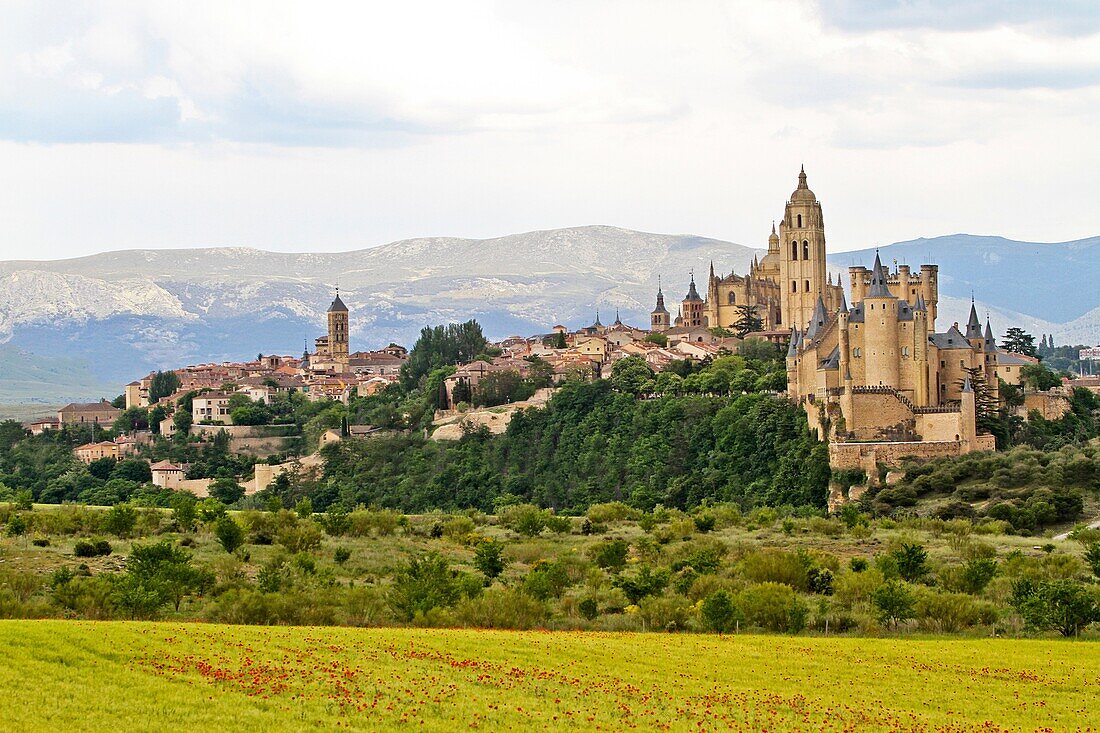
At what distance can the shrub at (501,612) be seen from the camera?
28.7m

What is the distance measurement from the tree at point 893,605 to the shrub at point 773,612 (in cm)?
134

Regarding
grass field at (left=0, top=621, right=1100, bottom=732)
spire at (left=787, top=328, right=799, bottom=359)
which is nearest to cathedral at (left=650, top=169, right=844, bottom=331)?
spire at (left=787, top=328, right=799, bottom=359)

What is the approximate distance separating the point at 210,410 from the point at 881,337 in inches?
1739

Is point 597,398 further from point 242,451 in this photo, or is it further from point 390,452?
point 242,451

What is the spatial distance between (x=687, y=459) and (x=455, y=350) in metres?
31.4

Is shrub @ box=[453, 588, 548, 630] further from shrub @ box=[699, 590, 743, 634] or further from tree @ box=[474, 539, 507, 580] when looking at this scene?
tree @ box=[474, 539, 507, 580]

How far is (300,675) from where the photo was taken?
21094mm

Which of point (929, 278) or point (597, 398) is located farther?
point (597, 398)

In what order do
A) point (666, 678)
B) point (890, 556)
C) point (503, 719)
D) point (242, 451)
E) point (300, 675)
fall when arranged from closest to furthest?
1. point (503, 719)
2. point (300, 675)
3. point (666, 678)
4. point (890, 556)
5. point (242, 451)

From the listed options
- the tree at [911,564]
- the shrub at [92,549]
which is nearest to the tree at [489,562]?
the shrub at [92,549]

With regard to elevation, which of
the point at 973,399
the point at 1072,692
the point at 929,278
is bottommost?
the point at 1072,692

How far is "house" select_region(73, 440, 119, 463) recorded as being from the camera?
8488 centimetres

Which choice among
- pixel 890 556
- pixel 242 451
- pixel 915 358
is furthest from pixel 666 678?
pixel 242 451

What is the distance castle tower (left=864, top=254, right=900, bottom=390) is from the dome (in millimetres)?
24813
